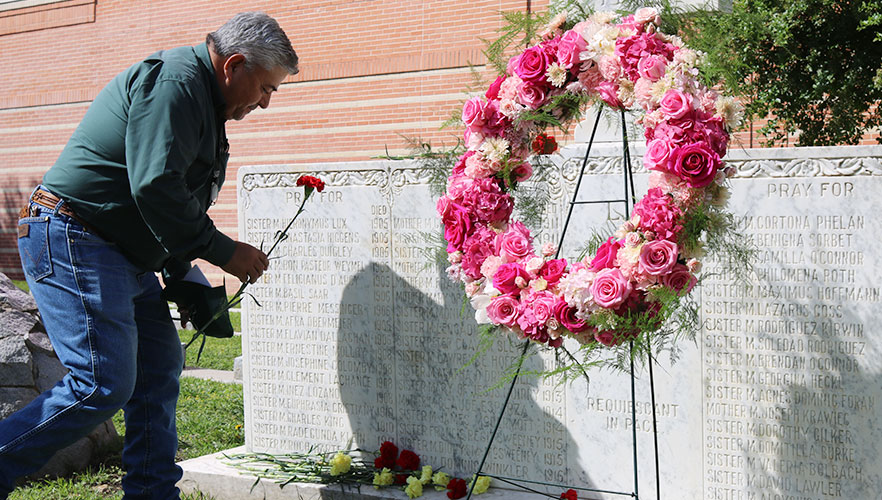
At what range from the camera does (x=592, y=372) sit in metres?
3.99

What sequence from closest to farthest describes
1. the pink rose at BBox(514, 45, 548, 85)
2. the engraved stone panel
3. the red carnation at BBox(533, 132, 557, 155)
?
1. the pink rose at BBox(514, 45, 548, 85)
2. the engraved stone panel
3. the red carnation at BBox(533, 132, 557, 155)

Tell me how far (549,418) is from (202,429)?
2.78m

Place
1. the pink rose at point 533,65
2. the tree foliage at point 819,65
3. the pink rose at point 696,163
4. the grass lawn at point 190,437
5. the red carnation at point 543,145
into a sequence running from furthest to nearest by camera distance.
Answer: the tree foliage at point 819,65 < the grass lawn at point 190,437 < the red carnation at point 543,145 < the pink rose at point 533,65 < the pink rose at point 696,163

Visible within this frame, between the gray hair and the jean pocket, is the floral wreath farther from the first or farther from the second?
the jean pocket

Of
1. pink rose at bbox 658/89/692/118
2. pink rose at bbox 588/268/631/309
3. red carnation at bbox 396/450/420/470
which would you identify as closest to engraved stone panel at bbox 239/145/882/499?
red carnation at bbox 396/450/420/470

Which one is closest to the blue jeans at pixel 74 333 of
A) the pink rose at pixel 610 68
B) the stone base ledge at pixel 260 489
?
the stone base ledge at pixel 260 489

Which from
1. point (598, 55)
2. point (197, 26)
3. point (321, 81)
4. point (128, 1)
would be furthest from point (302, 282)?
point (128, 1)

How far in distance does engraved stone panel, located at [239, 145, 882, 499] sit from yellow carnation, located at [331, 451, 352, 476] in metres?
0.23

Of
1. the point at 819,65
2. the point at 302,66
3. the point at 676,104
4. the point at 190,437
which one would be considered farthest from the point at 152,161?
the point at 302,66

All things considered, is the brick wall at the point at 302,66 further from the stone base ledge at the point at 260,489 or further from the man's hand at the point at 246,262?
the man's hand at the point at 246,262

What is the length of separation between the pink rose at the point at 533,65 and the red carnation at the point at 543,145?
44 centimetres

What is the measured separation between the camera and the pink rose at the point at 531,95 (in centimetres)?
334

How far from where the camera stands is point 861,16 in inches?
291

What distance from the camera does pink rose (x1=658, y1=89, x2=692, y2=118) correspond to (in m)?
2.85
